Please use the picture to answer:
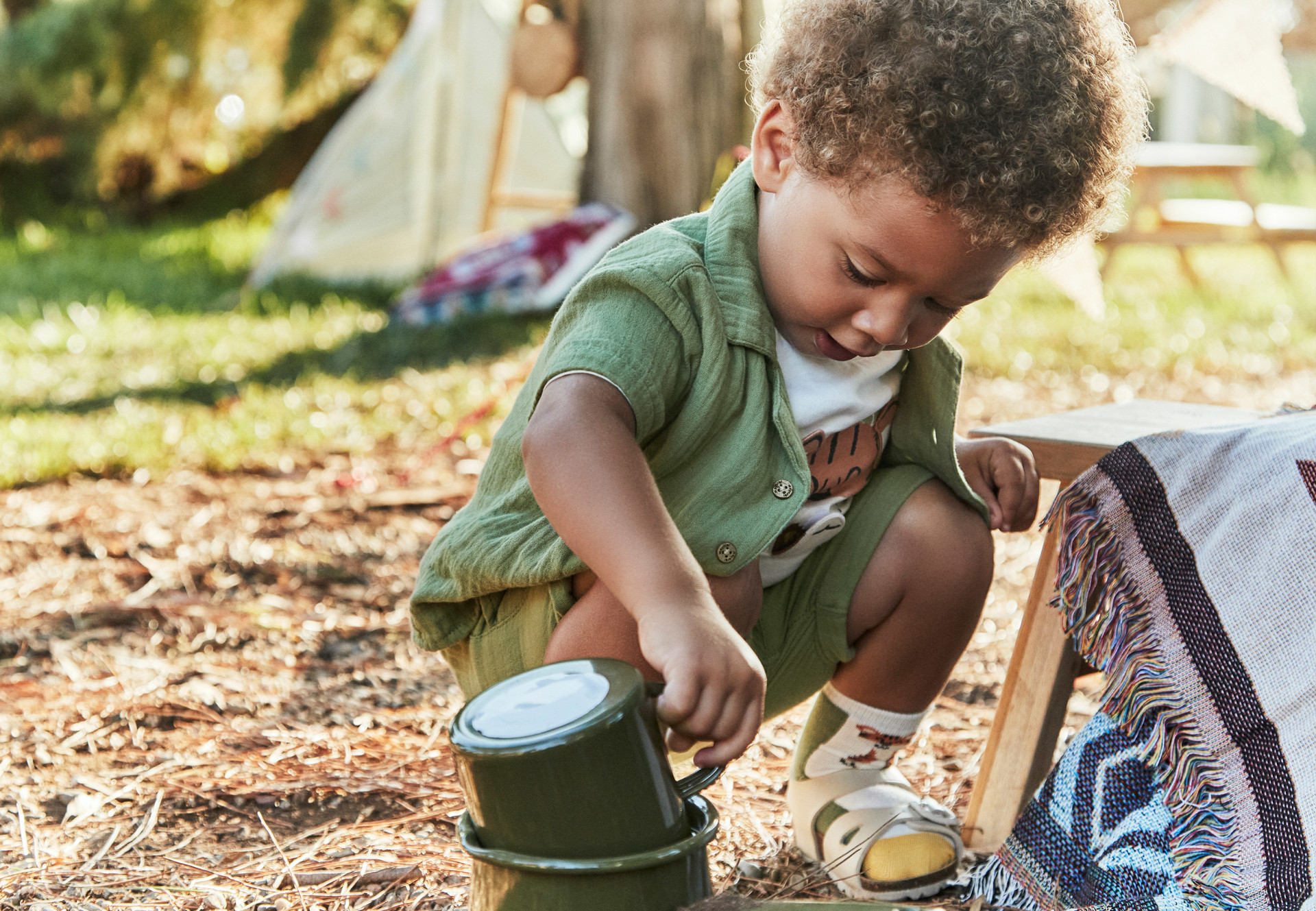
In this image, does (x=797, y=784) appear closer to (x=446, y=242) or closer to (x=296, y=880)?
(x=296, y=880)

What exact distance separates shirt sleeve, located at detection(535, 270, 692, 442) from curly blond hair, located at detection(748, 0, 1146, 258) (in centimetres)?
22

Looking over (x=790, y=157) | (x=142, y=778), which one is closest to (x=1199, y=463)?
(x=790, y=157)

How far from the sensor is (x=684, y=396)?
4.35 ft

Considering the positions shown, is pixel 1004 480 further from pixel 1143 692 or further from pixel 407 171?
pixel 407 171

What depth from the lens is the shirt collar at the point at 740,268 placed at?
1334 millimetres

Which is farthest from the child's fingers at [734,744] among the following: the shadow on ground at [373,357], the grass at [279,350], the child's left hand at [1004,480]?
the shadow on ground at [373,357]

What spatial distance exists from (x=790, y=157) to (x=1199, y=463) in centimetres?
53

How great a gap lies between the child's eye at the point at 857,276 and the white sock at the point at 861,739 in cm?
55

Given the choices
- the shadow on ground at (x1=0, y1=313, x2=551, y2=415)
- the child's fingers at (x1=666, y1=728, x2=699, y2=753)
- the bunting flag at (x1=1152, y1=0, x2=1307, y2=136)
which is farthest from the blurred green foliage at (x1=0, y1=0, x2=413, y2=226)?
the child's fingers at (x1=666, y1=728, x2=699, y2=753)

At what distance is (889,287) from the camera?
1.29 meters

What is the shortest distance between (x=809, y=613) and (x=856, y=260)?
1.51 ft

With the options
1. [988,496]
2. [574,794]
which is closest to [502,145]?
[988,496]

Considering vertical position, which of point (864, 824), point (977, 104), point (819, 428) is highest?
point (977, 104)

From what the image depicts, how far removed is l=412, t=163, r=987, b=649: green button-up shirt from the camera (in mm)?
1268
